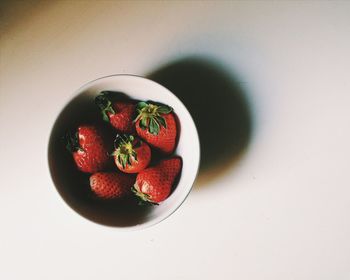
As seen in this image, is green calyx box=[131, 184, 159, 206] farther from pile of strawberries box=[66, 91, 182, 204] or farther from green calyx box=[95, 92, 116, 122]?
green calyx box=[95, 92, 116, 122]

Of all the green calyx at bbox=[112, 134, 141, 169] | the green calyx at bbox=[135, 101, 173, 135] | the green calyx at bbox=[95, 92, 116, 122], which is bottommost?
the green calyx at bbox=[112, 134, 141, 169]

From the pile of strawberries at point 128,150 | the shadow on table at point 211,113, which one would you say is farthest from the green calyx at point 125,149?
the shadow on table at point 211,113

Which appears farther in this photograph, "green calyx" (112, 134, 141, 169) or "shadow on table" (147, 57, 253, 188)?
"shadow on table" (147, 57, 253, 188)

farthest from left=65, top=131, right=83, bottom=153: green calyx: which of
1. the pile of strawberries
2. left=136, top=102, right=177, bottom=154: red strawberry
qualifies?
left=136, top=102, right=177, bottom=154: red strawberry

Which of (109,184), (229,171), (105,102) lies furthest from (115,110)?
(229,171)

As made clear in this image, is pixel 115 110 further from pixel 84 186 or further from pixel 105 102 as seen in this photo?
pixel 84 186

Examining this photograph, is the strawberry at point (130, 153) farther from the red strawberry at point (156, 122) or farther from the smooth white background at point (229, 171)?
the smooth white background at point (229, 171)
